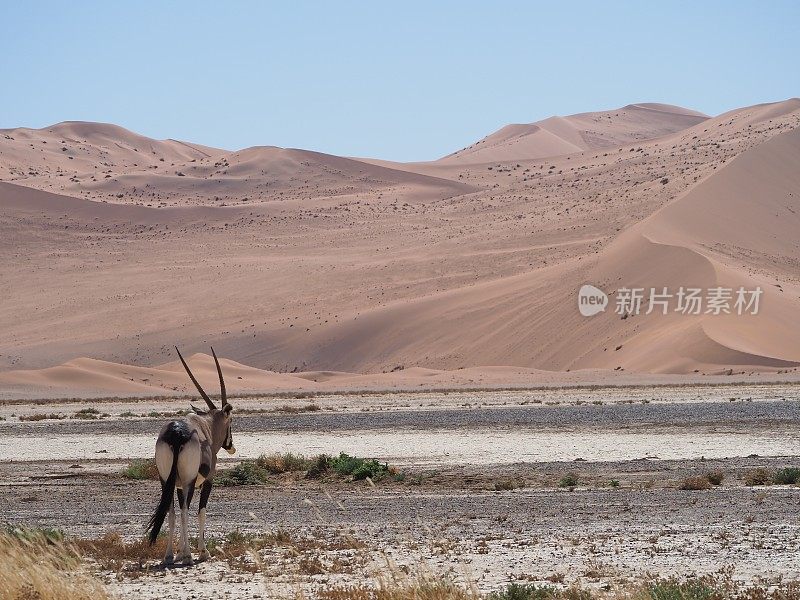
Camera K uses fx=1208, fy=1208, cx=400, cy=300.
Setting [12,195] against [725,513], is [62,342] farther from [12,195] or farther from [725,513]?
[725,513]

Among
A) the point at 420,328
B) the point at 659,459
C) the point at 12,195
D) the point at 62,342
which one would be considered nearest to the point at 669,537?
the point at 659,459

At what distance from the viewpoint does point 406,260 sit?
8369 centimetres

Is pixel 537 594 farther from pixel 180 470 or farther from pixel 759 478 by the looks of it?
pixel 759 478

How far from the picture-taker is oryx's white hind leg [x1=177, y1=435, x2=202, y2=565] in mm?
10578

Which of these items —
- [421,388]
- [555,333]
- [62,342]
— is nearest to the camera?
[421,388]

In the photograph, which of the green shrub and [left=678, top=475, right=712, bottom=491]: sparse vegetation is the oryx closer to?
the green shrub

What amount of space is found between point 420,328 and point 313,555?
2174 inches

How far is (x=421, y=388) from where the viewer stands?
4947cm

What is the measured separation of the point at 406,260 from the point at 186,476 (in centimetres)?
7321

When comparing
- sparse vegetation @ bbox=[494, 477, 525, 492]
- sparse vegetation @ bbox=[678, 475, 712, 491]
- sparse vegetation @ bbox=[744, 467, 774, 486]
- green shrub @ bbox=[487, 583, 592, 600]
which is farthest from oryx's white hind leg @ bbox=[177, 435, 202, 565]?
sparse vegetation @ bbox=[744, 467, 774, 486]

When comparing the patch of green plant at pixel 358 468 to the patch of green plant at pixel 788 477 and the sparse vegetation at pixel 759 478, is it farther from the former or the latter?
the patch of green plant at pixel 788 477

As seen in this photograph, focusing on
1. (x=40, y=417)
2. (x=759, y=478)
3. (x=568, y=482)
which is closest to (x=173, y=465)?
(x=568, y=482)

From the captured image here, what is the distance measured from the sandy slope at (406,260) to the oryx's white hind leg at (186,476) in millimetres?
40422

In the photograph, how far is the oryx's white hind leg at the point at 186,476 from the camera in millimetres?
10578
